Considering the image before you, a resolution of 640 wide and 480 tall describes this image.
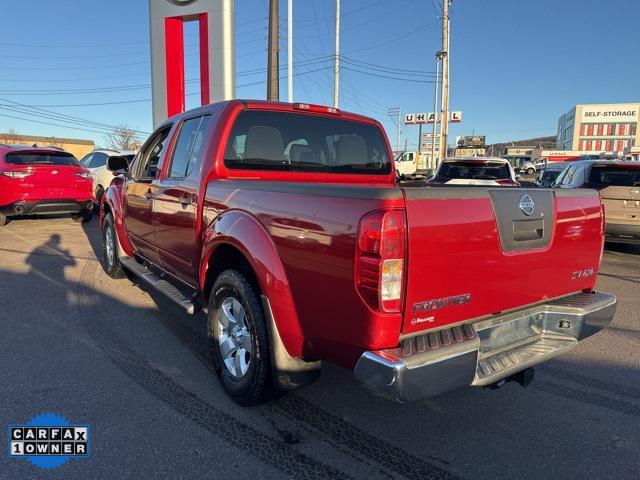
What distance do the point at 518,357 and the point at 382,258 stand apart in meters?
1.23

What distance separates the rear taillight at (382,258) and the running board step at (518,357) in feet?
2.41

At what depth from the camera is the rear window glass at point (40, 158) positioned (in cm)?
976

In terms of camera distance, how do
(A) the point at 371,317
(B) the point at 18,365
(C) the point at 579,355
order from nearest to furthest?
1. (A) the point at 371,317
2. (B) the point at 18,365
3. (C) the point at 579,355

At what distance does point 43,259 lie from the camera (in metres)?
7.56

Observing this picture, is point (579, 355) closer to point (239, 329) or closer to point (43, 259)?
point (239, 329)

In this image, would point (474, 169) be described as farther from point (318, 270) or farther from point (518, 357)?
point (318, 270)

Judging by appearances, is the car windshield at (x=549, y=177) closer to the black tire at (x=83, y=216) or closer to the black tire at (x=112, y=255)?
the black tire at (x=112, y=255)

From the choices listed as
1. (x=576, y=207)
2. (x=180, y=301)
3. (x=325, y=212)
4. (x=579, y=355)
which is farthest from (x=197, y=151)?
(x=579, y=355)

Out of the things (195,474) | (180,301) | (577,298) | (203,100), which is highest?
(203,100)

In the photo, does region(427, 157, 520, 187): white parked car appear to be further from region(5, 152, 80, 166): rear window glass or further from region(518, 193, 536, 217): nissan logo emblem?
region(5, 152, 80, 166): rear window glass

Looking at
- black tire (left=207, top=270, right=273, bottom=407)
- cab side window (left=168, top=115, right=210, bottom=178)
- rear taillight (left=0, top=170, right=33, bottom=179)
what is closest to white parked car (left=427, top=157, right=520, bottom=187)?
cab side window (left=168, top=115, right=210, bottom=178)

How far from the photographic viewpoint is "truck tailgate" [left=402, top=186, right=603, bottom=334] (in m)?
2.23

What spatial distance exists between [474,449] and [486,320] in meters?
0.78

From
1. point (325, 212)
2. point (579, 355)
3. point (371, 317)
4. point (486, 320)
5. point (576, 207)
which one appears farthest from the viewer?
point (579, 355)
